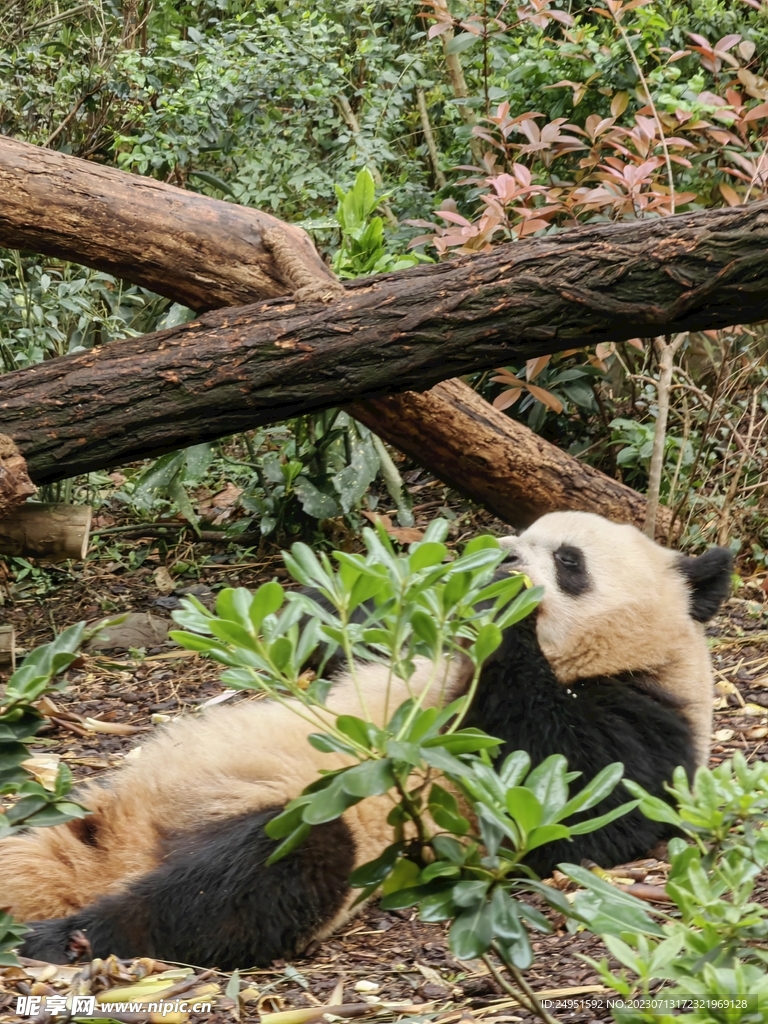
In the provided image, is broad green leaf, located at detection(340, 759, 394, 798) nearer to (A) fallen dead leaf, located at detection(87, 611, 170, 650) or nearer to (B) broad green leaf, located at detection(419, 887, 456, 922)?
(B) broad green leaf, located at detection(419, 887, 456, 922)

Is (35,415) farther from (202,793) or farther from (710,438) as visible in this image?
(710,438)

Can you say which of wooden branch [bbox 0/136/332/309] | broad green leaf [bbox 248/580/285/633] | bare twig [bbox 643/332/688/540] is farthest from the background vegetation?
broad green leaf [bbox 248/580/285/633]

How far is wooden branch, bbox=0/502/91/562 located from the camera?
4723 millimetres

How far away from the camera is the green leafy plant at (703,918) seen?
1244 millimetres

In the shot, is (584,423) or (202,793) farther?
(584,423)

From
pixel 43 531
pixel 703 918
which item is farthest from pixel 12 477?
pixel 703 918

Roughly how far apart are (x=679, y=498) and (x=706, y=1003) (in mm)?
4415

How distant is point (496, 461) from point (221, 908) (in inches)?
115

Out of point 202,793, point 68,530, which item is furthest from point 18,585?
point 202,793

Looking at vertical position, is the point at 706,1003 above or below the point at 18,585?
above

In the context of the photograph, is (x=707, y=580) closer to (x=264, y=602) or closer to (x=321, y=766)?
(x=321, y=766)

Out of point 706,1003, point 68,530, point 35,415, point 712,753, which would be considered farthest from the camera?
point 68,530

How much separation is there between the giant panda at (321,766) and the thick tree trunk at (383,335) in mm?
780

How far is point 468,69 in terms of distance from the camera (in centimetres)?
739
